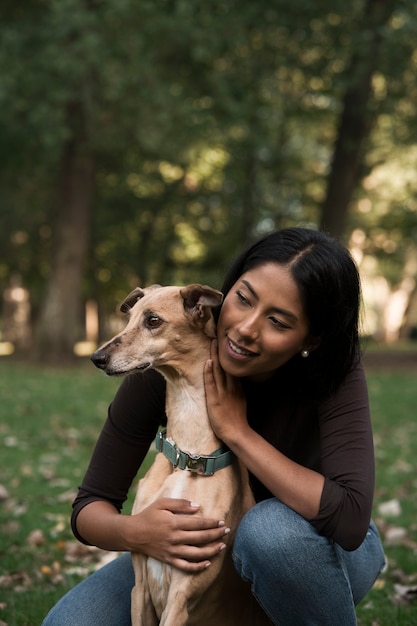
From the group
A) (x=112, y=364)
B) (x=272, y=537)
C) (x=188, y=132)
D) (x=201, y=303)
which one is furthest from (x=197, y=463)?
(x=188, y=132)

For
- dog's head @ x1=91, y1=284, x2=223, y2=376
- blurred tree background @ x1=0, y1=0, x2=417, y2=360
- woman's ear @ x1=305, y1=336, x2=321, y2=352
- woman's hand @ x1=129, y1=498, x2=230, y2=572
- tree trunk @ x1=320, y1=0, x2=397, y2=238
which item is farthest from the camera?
tree trunk @ x1=320, y1=0, x2=397, y2=238

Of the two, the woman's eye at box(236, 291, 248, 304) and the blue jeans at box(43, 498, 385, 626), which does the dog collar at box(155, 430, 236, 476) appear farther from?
the woman's eye at box(236, 291, 248, 304)

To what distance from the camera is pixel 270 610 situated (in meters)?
2.96

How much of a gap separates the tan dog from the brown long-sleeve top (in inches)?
7.3

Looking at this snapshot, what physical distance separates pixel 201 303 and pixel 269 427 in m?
0.60

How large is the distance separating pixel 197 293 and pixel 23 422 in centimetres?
737

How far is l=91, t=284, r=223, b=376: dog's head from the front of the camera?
2.89m

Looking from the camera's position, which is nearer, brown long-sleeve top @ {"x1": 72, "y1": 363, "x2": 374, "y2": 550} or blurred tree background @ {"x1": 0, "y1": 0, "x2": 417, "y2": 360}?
brown long-sleeve top @ {"x1": 72, "y1": 363, "x2": 374, "y2": 550}

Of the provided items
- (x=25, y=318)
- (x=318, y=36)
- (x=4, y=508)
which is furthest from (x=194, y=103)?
(x=25, y=318)

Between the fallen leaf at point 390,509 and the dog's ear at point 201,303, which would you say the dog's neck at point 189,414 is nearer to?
the dog's ear at point 201,303

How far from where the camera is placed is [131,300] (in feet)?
10.6

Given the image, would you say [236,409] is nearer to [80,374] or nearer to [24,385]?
[24,385]

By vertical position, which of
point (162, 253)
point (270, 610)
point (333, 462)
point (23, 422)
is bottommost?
point (162, 253)

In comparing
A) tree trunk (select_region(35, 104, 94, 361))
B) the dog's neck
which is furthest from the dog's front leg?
tree trunk (select_region(35, 104, 94, 361))
